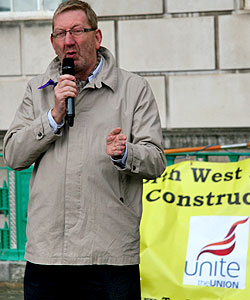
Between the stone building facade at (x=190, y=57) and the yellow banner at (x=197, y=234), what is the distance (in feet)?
7.71

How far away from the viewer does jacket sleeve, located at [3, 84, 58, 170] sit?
3.23m

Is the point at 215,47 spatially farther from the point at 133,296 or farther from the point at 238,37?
the point at 133,296

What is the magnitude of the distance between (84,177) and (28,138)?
331 millimetres

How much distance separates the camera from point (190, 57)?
7.51m

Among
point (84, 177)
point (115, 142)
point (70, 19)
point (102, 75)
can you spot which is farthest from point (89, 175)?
point (70, 19)

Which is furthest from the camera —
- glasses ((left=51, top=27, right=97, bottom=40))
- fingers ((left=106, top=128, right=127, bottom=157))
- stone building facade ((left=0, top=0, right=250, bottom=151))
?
stone building facade ((left=0, top=0, right=250, bottom=151))

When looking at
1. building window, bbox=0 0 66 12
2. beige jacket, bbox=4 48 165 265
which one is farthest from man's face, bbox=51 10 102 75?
building window, bbox=0 0 66 12

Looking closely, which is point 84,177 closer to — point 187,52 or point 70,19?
A: point 70,19

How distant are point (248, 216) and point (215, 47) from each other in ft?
10.3

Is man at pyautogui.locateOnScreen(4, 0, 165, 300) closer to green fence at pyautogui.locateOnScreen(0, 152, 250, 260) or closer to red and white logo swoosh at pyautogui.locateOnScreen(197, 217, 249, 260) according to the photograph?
red and white logo swoosh at pyautogui.locateOnScreen(197, 217, 249, 260)

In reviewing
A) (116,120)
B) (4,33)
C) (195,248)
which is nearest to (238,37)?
(4,33)

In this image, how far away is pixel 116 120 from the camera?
333 centimetres

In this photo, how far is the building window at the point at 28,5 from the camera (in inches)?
313

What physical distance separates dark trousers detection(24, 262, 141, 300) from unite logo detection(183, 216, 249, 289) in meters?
1.47
